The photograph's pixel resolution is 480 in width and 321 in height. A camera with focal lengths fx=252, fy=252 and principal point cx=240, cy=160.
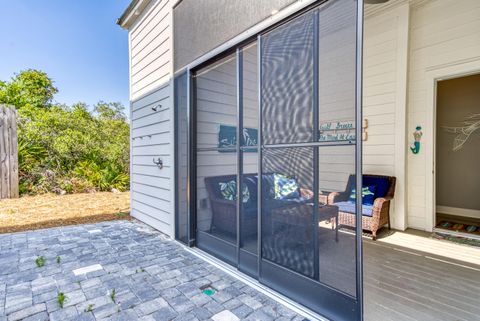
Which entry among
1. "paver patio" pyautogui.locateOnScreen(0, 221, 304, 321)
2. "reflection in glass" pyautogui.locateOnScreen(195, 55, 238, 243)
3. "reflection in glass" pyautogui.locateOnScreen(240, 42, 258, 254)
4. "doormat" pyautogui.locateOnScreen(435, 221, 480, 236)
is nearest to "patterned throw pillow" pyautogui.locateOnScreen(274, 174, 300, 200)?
"reflection in glass" pyautogui.locateOnScreen(240, 42, 258, 254)

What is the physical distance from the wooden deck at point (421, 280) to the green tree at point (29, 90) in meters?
12.8

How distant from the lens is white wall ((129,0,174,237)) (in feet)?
12.3

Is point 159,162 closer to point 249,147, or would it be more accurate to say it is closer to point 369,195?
point 249,147

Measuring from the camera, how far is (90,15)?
8.26 meters

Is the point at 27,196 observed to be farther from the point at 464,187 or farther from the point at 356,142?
the point at 464,187

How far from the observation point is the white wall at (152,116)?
12.3 feet

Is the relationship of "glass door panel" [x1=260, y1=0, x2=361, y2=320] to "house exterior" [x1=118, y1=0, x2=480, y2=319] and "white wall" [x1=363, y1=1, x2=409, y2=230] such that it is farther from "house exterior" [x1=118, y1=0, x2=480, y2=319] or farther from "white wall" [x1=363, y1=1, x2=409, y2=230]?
"white wall" [x1=363, y1=1, x2=409, y2=230]

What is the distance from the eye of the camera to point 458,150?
536 cm

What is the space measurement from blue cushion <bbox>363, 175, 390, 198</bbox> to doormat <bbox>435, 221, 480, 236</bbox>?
3.99ft

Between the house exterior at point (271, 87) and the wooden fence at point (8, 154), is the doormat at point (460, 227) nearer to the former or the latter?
the house exterior at point (271, 87)

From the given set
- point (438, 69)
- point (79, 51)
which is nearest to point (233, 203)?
point (438, 69)

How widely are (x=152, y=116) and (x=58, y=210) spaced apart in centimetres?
326

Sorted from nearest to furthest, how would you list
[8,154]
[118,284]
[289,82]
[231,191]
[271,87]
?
1. [289,82]
2. [271,87]
3. [118,284]
4. [231,191]
5. [8,154]

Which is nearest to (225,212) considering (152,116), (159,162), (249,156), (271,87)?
(249,156)
